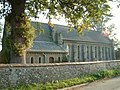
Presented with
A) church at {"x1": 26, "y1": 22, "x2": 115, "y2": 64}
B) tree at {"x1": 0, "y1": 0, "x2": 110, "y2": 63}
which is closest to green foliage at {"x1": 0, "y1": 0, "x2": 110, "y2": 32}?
tree at {"x1": 0, "y1": 0, "x2": 110, "y2": 63}

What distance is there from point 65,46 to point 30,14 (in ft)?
106

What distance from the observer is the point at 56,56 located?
157 ft

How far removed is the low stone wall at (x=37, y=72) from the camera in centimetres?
1552

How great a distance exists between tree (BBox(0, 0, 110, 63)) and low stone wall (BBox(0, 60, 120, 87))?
148cm

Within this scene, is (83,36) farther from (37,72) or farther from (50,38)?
(37,72)

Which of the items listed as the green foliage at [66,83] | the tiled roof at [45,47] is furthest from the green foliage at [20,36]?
the tiled roof at [45,47]

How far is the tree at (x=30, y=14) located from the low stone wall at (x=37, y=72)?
1.48m

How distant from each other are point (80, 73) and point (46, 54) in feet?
76.4

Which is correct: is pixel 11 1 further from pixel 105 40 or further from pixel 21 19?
pixel 105 40

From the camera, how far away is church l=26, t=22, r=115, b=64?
44.8 meters

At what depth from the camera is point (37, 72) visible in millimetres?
17562

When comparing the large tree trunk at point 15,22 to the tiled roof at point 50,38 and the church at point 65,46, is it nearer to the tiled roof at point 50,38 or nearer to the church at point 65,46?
the church at point 65,46

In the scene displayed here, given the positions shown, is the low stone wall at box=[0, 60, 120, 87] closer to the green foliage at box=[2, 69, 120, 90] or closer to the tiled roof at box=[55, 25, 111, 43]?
the green foliage at box=[2, 69, 120, 90]

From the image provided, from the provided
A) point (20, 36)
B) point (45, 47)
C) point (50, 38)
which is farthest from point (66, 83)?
point (50, 38)
